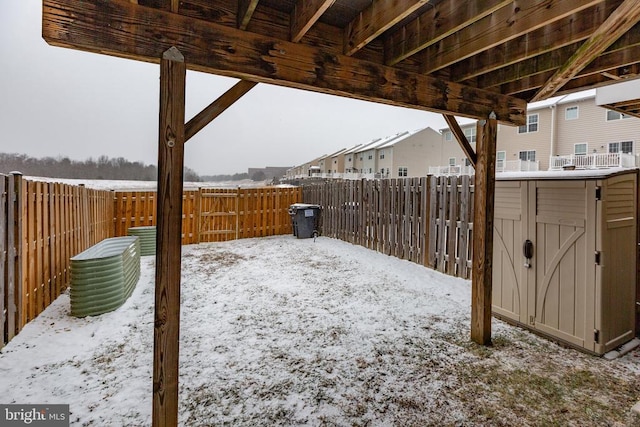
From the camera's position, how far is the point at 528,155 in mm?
16281

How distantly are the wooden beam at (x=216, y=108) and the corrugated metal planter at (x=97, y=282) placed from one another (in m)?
2.65

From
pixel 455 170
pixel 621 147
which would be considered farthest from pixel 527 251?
pixel 455 170

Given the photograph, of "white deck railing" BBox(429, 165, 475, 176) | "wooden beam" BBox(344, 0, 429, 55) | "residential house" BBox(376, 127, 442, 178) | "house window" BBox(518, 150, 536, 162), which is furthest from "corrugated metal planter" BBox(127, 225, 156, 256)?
"residential house" BBox(376, 127, 442, 178)

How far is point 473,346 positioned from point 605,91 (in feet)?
14.6

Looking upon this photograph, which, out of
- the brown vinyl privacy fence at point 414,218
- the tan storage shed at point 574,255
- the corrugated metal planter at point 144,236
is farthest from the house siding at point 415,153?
the tan storage shed at point 574,255

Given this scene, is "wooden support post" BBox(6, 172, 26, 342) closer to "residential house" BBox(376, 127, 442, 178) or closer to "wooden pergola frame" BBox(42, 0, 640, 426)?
"wooden pergola frame" BBox(42, 0, 640, 426)

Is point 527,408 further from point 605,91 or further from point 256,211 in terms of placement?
point 256,211

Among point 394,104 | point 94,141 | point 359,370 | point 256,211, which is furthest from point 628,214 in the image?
point 94,141

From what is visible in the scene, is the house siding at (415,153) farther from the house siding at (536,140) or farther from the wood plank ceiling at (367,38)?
the wood plank ceiling at (367,38)

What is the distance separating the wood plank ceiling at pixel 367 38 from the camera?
67.3 inches

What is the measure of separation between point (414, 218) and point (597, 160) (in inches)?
504

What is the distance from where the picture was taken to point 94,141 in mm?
17750

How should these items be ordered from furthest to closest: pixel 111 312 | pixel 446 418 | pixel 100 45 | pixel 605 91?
pixel 605 91 → pixel 111 312 → pixel 446 418 → pixel 100 45

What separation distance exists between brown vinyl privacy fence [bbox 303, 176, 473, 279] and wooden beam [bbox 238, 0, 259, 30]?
4214 millimetres
